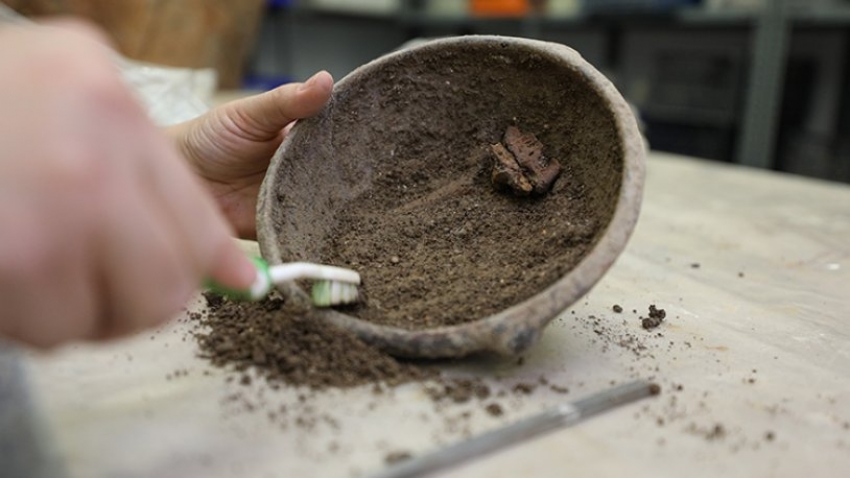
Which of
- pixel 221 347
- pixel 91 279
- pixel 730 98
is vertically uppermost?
pixel 730 98

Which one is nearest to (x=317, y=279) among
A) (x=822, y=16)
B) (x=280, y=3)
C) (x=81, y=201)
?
(x=81, y=201)

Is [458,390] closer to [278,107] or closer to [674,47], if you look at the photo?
[278,107]

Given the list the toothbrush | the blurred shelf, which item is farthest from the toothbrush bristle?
the blurred shelf

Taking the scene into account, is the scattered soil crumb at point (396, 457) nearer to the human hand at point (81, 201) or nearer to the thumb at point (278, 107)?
the human hand at point (81, 201)

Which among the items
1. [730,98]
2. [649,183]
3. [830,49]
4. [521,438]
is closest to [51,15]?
[649,183]

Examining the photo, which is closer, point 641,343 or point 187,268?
point 187,268

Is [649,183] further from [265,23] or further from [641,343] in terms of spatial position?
[265,23]

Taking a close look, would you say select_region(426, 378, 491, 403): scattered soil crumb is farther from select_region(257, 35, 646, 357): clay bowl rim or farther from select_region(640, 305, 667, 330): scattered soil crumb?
select_region(640, 305, 667, 330): scattered soil crumb
